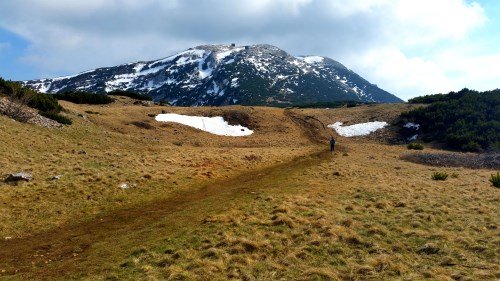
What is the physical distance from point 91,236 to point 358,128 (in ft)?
190

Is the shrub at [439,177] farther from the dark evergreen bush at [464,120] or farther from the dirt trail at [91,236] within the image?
the dark evergreen bush at [464,120]

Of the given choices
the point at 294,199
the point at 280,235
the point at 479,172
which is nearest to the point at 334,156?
the point at 479,172

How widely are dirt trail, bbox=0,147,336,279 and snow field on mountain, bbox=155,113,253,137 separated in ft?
116

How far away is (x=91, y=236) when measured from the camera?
1683 centimetres

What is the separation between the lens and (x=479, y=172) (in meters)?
35.6

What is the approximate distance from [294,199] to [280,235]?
591 cm

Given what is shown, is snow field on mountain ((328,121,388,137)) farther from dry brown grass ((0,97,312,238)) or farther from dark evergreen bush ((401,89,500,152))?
dry brown grass ((0,97,312,238))

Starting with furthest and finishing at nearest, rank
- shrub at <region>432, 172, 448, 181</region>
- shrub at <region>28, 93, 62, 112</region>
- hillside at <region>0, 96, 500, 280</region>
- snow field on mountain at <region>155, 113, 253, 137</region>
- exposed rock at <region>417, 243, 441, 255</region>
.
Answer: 1. snow field on mountain at <region>155, 113, 253, 137</region>
2. shrub at <region>28, 93, 62, 112</region>
3. shrub at <region>432, 172, 448, 181</region>
4. exposed rock at <region>417, 243, 441, 255</region>
5. hillside at <region>0, 96, 500, 280</region>

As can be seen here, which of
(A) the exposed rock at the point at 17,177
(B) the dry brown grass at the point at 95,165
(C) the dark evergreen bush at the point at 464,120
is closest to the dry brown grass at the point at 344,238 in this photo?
(B) the dry brown grass at the point at 95,165

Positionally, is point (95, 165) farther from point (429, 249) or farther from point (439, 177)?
point (439, 177)

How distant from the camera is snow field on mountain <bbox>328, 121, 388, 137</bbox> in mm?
65875

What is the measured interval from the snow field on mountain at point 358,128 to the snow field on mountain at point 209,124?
54.6 feet

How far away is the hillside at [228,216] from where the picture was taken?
13.0 meters

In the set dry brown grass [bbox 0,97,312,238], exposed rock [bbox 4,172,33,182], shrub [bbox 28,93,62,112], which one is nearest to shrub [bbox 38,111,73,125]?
dry brown grass [bbox 0,97,312,238]
